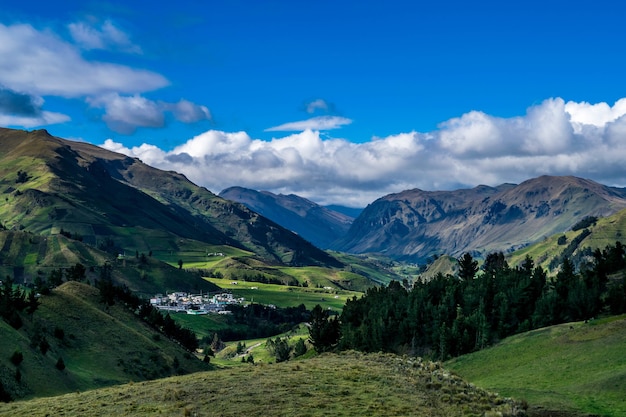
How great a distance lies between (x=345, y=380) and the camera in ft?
172

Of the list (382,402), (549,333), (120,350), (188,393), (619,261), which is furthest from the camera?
(619,261)

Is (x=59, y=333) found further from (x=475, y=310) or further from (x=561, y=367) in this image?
(x=561, y=367)

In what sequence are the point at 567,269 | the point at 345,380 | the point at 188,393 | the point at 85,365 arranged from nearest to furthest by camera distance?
the point at 188,393
the point at 345,380
the point at 85,365
the point at 567,269

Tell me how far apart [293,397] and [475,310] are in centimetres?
10176

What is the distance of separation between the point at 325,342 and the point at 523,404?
360 ft

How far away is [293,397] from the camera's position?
45281 mm

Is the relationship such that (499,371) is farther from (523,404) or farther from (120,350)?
(120,350)

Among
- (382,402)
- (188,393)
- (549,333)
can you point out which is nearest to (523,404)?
(382,402)

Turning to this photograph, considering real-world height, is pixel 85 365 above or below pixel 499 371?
below

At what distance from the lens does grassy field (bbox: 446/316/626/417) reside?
181ft

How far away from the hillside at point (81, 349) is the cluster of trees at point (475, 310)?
5013 cm

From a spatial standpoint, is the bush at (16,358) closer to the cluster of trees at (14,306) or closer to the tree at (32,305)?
the cluster of trees at (14,306)

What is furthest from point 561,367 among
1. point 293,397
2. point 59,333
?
point 59,333

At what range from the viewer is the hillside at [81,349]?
89562mm
